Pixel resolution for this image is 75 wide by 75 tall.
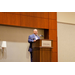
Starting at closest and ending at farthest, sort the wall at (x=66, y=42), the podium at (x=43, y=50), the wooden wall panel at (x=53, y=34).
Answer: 1. the podium at (x=43, y=50)
2. the wooden wall panel at (x=53, y=34)
3. the wall at (x=66, y=42)

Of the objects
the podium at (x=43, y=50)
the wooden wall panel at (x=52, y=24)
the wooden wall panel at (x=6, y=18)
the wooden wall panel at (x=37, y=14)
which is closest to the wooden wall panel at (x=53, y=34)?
the wooden wall panel at (x=52, y=24)

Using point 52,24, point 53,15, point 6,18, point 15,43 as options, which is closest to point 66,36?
point 52,24

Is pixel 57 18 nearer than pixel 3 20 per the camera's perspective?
No

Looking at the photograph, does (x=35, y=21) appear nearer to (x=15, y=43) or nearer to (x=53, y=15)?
(x=53, y=15)

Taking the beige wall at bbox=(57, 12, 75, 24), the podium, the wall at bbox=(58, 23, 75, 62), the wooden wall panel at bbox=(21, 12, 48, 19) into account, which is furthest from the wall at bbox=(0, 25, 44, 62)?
the podium

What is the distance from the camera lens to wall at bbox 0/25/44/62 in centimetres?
483

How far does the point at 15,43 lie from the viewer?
501 centimetres

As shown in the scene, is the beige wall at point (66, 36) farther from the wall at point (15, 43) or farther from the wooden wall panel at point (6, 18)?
the wooden wall panel at point (6, 18)

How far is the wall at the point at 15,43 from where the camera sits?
15.9ft

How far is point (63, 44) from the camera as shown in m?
5.96
